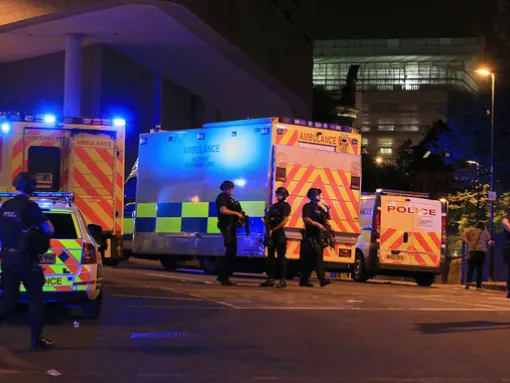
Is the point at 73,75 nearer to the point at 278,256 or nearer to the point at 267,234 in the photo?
the point at 267,234

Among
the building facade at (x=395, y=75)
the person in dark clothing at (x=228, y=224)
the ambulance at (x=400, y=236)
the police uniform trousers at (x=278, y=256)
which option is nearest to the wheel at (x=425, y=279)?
the ambulance at (x=400, y=236)

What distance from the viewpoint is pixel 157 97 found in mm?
30062

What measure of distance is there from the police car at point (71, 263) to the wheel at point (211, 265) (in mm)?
6794

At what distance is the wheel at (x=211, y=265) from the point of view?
16109 mm

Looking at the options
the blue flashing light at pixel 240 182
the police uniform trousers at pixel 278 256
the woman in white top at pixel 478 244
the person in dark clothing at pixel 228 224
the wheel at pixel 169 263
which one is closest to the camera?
the person in dark clothing at pixel 228 224

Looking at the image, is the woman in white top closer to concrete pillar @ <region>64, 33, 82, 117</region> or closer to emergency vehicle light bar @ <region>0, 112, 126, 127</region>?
emergency vehicle light bar @ <region>0, 112, 126, 127</region>

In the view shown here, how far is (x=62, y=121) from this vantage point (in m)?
13.5

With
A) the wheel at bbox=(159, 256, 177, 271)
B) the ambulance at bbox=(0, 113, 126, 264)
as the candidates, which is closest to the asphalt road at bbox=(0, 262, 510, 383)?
the ambulance at bbox=(0, 113, 126, 264)

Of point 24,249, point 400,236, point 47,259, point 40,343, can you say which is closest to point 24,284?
point 24,249

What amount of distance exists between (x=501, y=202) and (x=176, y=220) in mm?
17779

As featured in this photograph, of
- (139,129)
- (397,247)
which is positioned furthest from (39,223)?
(139,129)

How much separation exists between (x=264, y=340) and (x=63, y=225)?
8.69 ft

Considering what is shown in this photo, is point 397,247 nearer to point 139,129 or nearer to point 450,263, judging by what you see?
point 450,263

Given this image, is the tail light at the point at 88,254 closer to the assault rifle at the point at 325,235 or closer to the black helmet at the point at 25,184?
the black helmet at the point at 25,184
